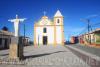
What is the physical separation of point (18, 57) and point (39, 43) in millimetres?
44928

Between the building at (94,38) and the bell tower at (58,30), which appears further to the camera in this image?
the bell tower at (58,30)

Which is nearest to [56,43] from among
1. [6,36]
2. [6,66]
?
[6,36]

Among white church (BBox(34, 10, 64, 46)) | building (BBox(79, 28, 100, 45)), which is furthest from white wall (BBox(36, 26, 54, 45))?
building (BBox(79, 28, 100, 45))

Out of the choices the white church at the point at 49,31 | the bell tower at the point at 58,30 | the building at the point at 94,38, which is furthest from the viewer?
the white church at the point at 49,31

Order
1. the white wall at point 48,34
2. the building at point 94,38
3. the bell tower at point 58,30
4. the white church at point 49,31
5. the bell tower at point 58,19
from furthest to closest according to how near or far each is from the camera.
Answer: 1. the bell tower at point 58,19
2. the white wall at point 48,34
3. the white church at point 49,31
4. the bell tower at point 58,30
5. the building at point 94,38

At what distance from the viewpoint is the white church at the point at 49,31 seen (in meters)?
57.8

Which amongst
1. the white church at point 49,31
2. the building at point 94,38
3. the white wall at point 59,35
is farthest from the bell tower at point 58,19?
the building at point 94,38

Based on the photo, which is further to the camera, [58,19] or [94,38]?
[58,19]

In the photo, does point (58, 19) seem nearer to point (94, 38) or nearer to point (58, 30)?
point (58, 30)

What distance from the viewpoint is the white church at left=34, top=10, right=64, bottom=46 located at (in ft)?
190

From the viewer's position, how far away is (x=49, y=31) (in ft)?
194

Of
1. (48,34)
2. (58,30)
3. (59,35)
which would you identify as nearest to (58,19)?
(58,30)

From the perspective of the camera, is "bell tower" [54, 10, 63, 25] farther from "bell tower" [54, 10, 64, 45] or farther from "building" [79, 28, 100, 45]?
"building" [79, 28, 100, 45]

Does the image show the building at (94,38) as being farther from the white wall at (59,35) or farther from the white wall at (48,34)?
the white wall at (48,34)
